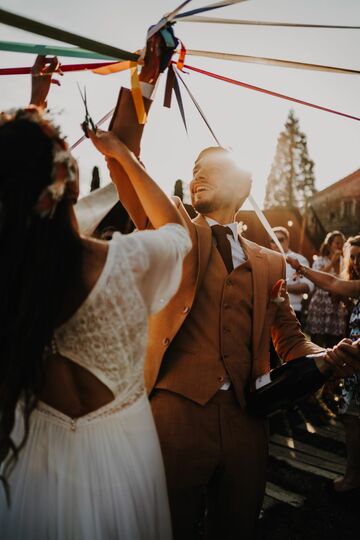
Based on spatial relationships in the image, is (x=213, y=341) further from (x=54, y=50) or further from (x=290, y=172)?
(x=290, y=172)

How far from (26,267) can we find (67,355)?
0.30 meters

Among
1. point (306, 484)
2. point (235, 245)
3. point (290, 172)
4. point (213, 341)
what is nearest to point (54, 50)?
point (235, 245)

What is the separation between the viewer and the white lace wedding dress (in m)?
1.28

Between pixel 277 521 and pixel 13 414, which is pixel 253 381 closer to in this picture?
pixel 13 414

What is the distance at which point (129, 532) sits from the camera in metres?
1.33

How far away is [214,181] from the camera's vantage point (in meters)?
2.27

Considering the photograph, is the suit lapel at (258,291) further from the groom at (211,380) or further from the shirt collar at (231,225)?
the shirt collar at (231,225)

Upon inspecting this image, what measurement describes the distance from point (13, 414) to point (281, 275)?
1540 millimetres

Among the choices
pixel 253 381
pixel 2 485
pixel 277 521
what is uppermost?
pixel 253 381

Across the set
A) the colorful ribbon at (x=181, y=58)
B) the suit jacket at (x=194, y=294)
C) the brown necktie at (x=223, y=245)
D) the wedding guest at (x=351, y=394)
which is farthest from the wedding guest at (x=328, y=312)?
the colorful ribbon at (x=181, y=58)

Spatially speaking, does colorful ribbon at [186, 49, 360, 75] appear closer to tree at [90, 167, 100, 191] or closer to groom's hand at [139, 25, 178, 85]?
groom's hand at [139, 25, 178, 85]

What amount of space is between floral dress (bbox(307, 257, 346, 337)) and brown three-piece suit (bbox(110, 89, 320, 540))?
4551 mm

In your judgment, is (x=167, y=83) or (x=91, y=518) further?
(x=167, y=83)

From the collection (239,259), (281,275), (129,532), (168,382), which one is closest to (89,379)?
(129,532)
